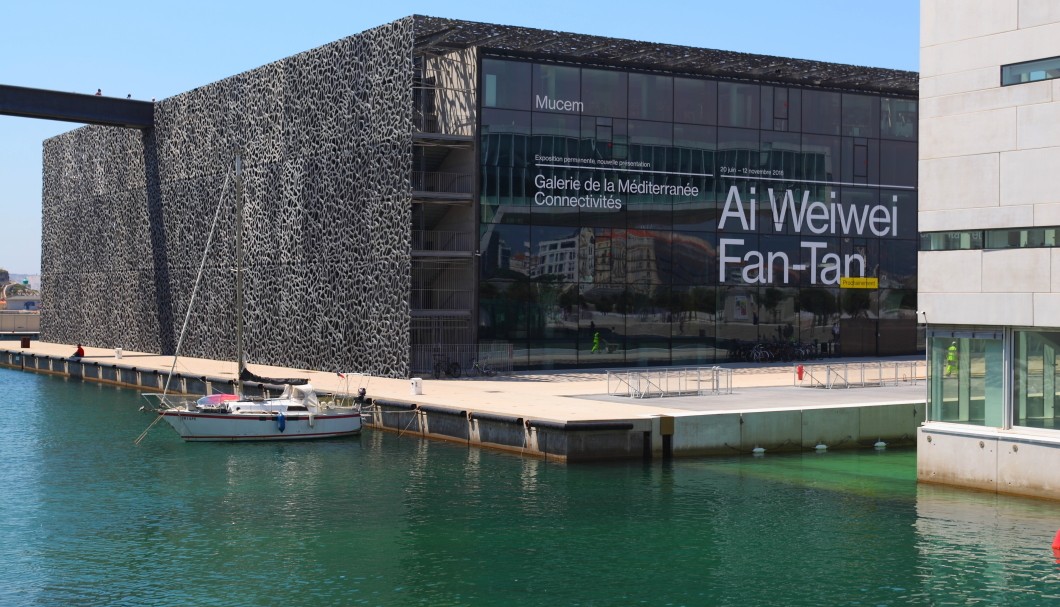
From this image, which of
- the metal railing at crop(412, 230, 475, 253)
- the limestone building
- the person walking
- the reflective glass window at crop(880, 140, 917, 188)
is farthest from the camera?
the reflective glass window at crop(880, 140, 917, 188)

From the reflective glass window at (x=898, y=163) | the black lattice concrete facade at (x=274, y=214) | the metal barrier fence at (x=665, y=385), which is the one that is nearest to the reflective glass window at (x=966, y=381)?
the metal barrier fence at (x=665, y=385)

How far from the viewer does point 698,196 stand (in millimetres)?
65062

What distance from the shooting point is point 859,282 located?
70.9 meters

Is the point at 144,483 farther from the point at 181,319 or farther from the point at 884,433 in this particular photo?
the point at 181,319

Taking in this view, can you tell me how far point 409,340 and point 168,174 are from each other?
3059 centimetres

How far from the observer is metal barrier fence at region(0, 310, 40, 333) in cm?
12570

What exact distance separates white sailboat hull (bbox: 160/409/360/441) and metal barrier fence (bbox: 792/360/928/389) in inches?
797

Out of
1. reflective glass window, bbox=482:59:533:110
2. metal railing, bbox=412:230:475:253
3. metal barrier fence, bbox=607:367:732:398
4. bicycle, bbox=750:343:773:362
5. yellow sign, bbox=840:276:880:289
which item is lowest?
metal barrier fence, bbox=607:367:732:398

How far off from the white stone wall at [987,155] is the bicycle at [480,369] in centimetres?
2758

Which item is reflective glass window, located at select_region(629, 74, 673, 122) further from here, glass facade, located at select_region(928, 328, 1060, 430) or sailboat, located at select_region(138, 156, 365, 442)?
glass facade, located at select_region(928, 328, 1060, 430)

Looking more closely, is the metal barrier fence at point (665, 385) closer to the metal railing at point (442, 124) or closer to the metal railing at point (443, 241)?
the metal railing at point (443, 241)

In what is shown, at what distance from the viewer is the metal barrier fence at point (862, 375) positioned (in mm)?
53188

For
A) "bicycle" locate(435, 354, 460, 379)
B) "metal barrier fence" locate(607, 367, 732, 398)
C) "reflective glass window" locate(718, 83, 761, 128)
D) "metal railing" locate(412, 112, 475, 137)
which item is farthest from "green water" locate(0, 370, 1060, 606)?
"reflective glass window" locate(718, 83, 761, 128)

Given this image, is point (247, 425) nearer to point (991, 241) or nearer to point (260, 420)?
point (260, 420)
